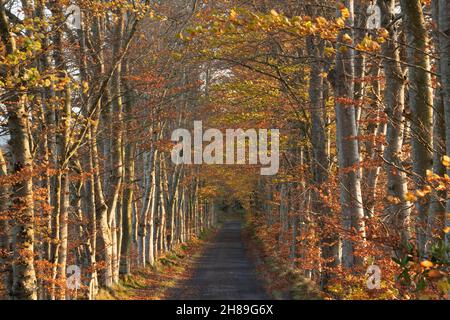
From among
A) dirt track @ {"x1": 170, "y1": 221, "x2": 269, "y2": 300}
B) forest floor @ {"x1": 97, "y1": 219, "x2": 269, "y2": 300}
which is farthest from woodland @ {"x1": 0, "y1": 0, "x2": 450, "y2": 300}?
dirt track @ {"x1": 170, "y1": 221, "x2": 269, "y2": 300}

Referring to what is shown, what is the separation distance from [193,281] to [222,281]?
1.34m

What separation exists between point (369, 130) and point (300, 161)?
934cm

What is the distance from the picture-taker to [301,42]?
17109 millimetres

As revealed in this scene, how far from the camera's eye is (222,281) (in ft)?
75.3

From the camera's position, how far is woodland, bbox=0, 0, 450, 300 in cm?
714

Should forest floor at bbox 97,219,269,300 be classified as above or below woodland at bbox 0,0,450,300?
below

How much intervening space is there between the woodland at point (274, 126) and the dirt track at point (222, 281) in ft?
5.26

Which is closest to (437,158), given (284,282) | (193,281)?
(284,282)

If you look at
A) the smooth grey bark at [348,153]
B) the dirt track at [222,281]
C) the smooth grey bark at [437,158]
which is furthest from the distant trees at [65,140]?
the smooth grey bark at [437,158]

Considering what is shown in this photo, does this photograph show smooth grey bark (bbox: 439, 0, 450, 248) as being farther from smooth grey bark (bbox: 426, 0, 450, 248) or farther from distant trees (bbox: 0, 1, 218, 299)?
distant trees (bbox: 0, 1, 218, 299)

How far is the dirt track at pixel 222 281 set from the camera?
18.8 meters

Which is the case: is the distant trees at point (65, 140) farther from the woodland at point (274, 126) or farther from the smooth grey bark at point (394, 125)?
the smooth grey bark at point (394, 125)
